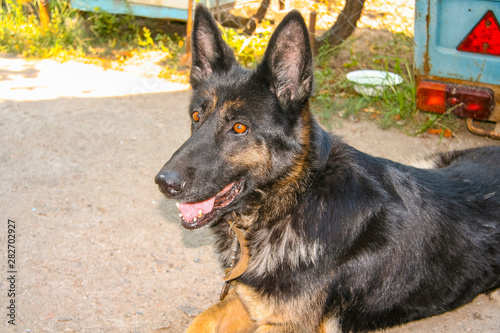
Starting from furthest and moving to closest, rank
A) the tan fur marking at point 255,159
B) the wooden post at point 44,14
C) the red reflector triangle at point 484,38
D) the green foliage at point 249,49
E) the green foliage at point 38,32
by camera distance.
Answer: the wooden post at point 44,14 < the green foliage at point 38,32 < the green foliage at point 249,49 < the red reflector triangle at point 484,38 < the tan fur marking at point 255,159

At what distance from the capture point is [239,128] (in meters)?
3.02

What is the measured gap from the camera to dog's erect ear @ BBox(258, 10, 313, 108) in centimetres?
286

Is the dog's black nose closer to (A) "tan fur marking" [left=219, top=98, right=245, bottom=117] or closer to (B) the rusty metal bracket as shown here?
(A) "tan fur marking" [left=219, top=98, right=245, bottom=117]

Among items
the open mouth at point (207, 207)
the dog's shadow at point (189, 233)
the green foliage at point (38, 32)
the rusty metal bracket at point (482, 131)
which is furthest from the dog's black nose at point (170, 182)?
the green foliage at point (38, 32)

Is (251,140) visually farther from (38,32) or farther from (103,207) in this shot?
(38,32)

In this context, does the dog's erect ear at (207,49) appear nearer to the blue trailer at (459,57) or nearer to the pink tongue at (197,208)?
the pink tongue at (197,208)

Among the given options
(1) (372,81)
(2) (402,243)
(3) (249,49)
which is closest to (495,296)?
(2) (402,243)

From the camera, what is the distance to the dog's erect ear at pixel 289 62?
286cm

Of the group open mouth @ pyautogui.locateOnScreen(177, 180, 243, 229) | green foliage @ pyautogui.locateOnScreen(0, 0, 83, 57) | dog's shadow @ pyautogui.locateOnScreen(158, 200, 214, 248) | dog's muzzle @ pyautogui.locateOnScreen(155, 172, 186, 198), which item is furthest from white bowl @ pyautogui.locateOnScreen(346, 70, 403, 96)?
green foliage @ pyautogui.locateOnScreen(0, 0, 83, 57)

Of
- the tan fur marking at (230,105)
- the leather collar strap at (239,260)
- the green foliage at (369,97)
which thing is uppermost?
Result: the tan fur marking at (230,105)

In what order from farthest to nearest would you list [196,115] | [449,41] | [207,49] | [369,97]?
[369,97] → [449,41] → [207,49] → [196,115]

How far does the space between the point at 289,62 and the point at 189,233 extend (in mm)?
2015

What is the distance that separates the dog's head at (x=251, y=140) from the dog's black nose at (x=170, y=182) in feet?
0.05

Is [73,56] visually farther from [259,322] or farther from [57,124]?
[259,322]
